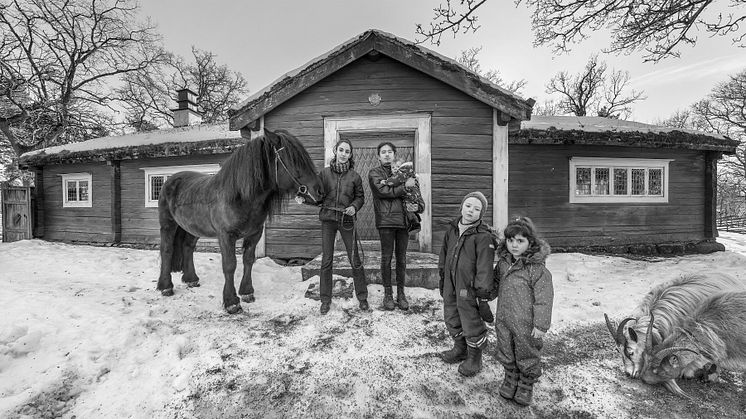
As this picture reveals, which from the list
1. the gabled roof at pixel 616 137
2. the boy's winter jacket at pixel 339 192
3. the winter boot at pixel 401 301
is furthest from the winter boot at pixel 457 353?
the gabled roof at pixel 616 137

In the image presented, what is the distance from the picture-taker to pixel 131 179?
8203 mm

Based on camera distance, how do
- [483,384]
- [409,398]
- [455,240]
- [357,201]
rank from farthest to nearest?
[357,201]
[455,240]
[483,384]
[409,398]

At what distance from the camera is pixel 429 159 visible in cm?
502

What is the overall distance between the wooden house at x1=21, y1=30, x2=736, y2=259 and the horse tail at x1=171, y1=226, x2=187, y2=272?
1.69m

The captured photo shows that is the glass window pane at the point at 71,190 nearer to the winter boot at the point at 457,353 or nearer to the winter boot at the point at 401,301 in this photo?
the winter boot at the point at 401,301

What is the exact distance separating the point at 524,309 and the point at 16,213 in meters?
13.6

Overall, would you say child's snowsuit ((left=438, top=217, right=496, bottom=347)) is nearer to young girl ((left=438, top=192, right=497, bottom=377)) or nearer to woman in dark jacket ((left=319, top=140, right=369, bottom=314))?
young girl ((left=438, top=192, right=497, bottom=377))

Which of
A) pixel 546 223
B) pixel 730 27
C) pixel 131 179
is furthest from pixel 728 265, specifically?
pixel 131 179

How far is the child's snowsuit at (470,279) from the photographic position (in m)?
2.11

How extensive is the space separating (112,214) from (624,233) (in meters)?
13.2

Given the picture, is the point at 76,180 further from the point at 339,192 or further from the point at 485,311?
the point at 485,311

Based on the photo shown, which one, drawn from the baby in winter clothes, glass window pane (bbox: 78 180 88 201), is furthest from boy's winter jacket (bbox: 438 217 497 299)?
glass window pane (bbox: 78 180 88 201)

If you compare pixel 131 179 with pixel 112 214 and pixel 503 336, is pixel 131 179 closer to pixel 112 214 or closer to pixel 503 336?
pixel 112 214

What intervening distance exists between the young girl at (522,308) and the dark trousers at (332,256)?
157 cm
